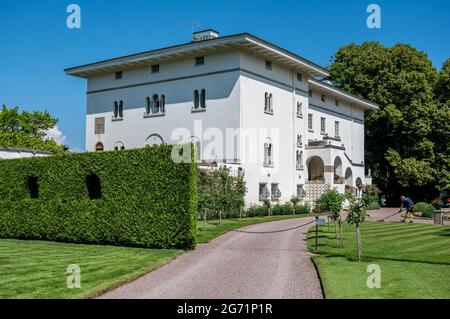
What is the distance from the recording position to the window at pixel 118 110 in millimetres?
41312

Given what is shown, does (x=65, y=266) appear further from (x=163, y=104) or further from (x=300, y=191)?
(x=300, y=191)

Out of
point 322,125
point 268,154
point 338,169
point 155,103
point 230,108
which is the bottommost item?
point 338,169

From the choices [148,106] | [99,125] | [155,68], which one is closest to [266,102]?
[155,68]

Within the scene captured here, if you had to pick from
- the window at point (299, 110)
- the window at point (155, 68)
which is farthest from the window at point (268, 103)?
the window at point (155, 68)

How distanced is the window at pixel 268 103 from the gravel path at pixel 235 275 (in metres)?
19.7

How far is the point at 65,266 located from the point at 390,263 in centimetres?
865

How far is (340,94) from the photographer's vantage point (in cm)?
4850

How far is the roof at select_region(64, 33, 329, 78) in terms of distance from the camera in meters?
34.3

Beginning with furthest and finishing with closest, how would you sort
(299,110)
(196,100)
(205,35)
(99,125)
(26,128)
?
(26,128) < (99,125) < (299,110) < (205,35) < (196,100)

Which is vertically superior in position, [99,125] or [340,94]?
[340,94]

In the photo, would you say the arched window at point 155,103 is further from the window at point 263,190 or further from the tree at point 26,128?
the tree at point 26,128

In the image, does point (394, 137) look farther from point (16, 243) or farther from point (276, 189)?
point (16, 243)

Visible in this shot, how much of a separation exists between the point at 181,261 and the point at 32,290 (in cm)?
511
